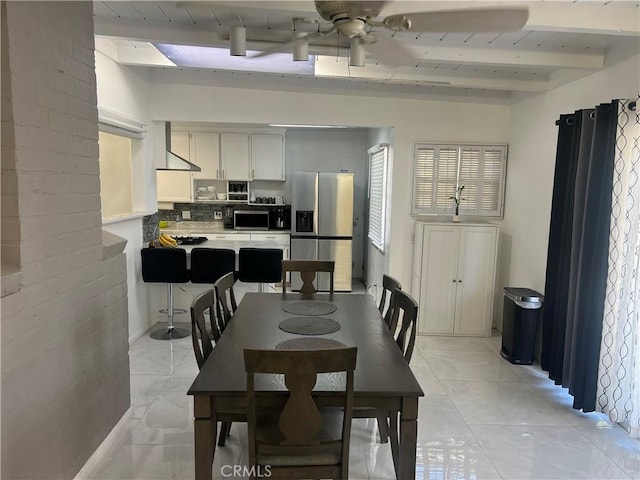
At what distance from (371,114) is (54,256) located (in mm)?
3585

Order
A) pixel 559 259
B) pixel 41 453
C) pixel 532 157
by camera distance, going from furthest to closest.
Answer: pixel 532 157, pixel 559 259, pixel 41 453

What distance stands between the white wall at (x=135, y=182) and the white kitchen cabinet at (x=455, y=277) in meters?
2.96

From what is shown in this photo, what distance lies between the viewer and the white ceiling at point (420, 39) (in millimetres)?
2426

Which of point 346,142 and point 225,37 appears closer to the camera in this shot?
point 225,37

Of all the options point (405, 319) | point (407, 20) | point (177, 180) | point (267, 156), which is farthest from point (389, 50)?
point (177, 180)

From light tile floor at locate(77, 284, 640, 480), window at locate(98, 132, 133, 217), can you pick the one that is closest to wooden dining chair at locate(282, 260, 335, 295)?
light tile floor at locate(77, 284, 640, 480)

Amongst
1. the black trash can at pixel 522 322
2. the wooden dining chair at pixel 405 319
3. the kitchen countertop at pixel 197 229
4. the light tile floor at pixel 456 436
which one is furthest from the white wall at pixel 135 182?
the black trash can at pixel 522 322

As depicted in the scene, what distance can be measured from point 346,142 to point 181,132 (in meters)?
2.59

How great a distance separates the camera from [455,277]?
4.62m

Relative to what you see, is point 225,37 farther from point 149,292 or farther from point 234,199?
point 234,199

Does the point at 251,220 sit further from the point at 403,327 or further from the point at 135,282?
the point at 403,327

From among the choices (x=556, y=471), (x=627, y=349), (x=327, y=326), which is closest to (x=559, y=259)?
(x=627, y=349)

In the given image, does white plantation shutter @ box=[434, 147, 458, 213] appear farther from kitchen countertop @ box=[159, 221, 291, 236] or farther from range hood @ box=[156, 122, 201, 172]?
range hood @ box=[156, 122, 201, 172]

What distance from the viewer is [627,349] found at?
9.32ft
